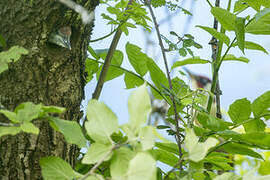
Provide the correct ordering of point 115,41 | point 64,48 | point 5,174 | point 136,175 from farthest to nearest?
point 115,41 → point 64,48 → point 5,174 → point 136,175

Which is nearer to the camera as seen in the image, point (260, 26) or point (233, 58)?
point (260, 26)

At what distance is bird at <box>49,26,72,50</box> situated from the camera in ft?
2.02

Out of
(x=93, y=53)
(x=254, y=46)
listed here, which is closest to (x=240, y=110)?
(x=254, y=46)

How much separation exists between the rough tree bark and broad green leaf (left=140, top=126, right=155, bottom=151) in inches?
12.0

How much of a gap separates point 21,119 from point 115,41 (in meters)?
0.49

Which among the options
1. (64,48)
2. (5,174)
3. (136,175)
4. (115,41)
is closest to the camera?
(136,175)

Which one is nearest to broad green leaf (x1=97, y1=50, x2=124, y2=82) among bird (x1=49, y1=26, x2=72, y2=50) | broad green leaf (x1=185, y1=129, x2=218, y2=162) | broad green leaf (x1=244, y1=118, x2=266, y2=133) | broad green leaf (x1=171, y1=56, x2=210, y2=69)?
broad green leaf (x1=171, y1=56, x2=210, y2=69)

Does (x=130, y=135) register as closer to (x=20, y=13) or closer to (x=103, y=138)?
(x=103, y=138)

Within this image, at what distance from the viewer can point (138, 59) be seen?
33.0 inches

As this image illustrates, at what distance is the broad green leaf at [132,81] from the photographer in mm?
882

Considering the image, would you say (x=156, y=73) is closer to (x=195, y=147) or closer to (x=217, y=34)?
(x=217, y=34)

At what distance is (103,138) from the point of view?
1.23ft

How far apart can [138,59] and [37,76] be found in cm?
32

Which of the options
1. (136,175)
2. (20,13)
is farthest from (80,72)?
(136,175)
